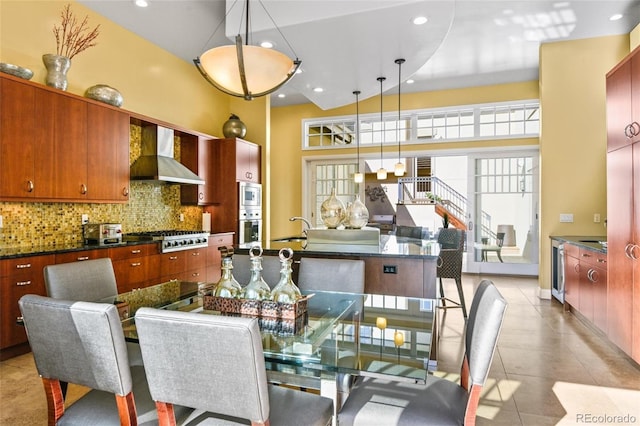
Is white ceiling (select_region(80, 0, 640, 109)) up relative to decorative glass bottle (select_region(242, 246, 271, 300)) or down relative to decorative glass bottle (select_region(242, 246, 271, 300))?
up

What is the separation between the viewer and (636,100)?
2844 millimetres

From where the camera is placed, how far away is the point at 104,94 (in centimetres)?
413

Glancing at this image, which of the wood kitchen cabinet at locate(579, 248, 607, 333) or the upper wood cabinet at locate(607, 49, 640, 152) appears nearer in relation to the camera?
the upper wood cabinet at locate(607, 49, 640, 152)

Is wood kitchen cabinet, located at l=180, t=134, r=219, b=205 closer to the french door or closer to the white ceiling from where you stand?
the white ceiling

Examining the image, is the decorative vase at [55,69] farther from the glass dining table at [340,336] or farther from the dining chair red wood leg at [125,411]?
the dining chair red wood leg at [125,411]

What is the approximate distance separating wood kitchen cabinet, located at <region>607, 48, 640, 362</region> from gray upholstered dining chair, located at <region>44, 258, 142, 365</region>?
3.44 metres

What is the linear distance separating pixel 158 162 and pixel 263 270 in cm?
285

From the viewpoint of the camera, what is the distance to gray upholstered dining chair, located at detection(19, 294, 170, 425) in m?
1.27

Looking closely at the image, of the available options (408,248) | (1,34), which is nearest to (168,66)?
(1,34)

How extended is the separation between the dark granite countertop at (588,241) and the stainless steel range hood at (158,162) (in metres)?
4.69

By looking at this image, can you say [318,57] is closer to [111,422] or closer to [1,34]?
[1,34]

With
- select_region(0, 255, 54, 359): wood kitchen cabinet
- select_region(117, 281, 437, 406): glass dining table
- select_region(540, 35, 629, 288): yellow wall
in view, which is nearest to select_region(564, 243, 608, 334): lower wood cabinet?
select_region(540, 35, 629, 288): yellow wall

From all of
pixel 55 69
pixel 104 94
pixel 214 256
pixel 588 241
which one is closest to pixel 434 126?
pixel 588 241

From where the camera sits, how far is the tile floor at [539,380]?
2232 mm
